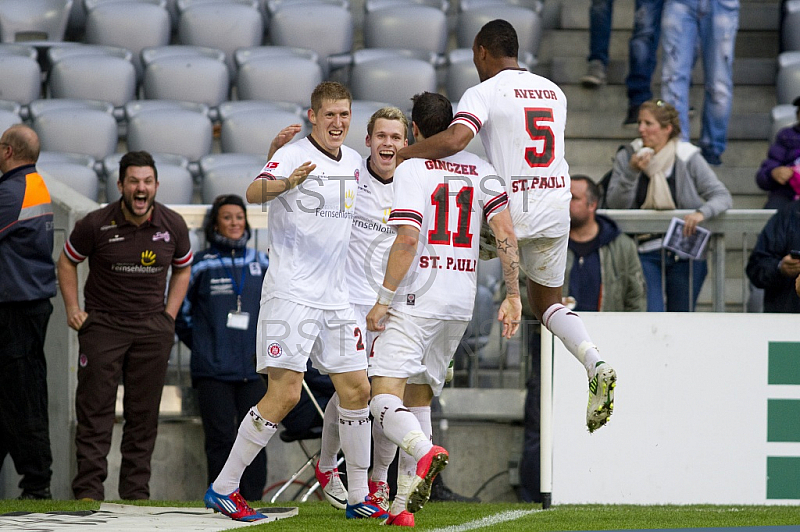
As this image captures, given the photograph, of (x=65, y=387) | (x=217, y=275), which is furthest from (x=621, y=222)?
(x=65, y=387)

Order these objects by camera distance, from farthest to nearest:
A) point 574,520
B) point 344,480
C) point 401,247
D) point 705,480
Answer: point 344,480
point 705,480
point 574,520
point 401,247

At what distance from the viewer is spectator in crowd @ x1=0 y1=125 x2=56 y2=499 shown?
7.93 m

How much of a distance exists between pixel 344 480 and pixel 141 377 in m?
1.66

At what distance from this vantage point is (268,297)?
6.19 m

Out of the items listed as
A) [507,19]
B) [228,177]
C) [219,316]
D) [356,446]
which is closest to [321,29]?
[507,19]

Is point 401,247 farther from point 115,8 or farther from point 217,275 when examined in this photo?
point 115,8

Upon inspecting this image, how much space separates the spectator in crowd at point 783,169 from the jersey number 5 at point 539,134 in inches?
131

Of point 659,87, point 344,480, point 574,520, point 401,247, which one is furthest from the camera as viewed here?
point 659,87

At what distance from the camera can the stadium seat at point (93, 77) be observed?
1120cm

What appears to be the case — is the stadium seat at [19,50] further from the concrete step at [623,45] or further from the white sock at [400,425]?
the white sock at [400,425]

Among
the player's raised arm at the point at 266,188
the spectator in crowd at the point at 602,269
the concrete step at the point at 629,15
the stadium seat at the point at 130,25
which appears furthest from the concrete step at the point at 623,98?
the player's raised arm at the point at 266,188

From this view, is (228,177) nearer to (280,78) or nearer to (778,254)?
(280,78)

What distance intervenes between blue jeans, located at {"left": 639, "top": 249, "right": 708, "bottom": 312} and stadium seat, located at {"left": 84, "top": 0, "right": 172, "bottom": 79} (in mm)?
5758

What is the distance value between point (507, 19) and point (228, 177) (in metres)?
3.36
